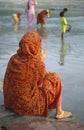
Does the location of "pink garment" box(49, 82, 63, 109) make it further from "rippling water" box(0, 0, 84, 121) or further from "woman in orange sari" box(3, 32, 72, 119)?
"rippling water" box(0, 0, 84, 121)

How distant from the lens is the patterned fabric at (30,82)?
4.85 metres

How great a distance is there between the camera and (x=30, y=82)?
4.89 meters

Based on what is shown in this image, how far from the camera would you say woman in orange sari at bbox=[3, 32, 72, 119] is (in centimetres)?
486

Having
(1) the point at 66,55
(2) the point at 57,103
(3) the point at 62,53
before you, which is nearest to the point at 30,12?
(3) the point at 62,53

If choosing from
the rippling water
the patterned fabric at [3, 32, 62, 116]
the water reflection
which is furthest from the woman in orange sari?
the water reflection

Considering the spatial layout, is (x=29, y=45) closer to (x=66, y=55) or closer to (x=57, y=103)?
(x=57, y=103)

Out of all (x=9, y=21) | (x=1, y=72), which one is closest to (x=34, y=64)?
(x=1, y=72)

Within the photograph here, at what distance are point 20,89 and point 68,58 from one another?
5.29 meters

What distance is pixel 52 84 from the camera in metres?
4.98

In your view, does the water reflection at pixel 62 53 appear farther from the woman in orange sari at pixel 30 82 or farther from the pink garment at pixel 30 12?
the pink garment at pixel 30 12

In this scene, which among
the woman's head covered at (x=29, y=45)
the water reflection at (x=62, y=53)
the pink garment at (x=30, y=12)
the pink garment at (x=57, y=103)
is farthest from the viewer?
the pink garment at (x=30, y=12)

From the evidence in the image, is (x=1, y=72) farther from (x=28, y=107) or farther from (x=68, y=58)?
(x=28, y=107)

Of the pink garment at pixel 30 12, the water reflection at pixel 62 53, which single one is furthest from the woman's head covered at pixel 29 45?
the pink garment at pixel 30 12

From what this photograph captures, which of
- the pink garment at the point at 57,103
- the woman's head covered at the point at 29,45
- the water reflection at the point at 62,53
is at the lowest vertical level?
the water reflection at the point at 62,53
